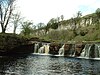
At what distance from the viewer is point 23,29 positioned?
334ft

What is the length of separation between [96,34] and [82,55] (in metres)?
36.4

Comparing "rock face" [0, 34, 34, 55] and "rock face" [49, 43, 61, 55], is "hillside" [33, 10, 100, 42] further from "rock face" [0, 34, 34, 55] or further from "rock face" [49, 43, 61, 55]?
"rock face" [49, 43, 61, 55]

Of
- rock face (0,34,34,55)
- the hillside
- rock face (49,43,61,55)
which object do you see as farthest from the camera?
the hillside

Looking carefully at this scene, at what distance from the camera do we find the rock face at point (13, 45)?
67.1 meters

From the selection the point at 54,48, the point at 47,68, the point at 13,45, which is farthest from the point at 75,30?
the point at 47,68

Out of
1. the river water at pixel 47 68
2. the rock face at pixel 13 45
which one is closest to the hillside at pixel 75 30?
the rock face at pixel 13 45

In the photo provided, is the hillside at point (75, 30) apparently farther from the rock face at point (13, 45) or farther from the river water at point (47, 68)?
the river water at point (47, 68)

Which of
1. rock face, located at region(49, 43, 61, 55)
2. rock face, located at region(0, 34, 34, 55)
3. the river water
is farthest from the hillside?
the river water

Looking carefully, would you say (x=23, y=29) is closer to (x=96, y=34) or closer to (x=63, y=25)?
(x=96, y=34)

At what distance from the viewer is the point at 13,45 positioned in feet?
230

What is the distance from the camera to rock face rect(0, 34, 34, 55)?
220 feet

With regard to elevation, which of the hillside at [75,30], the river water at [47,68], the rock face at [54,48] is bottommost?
the river water at [47,68]

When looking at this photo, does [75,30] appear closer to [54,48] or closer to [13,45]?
[54,48]

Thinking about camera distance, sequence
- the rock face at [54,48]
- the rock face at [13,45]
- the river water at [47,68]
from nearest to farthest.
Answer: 1. the river water at [47,68]
2. the rock face at [13,45]
3. the rock face at [54,48]
